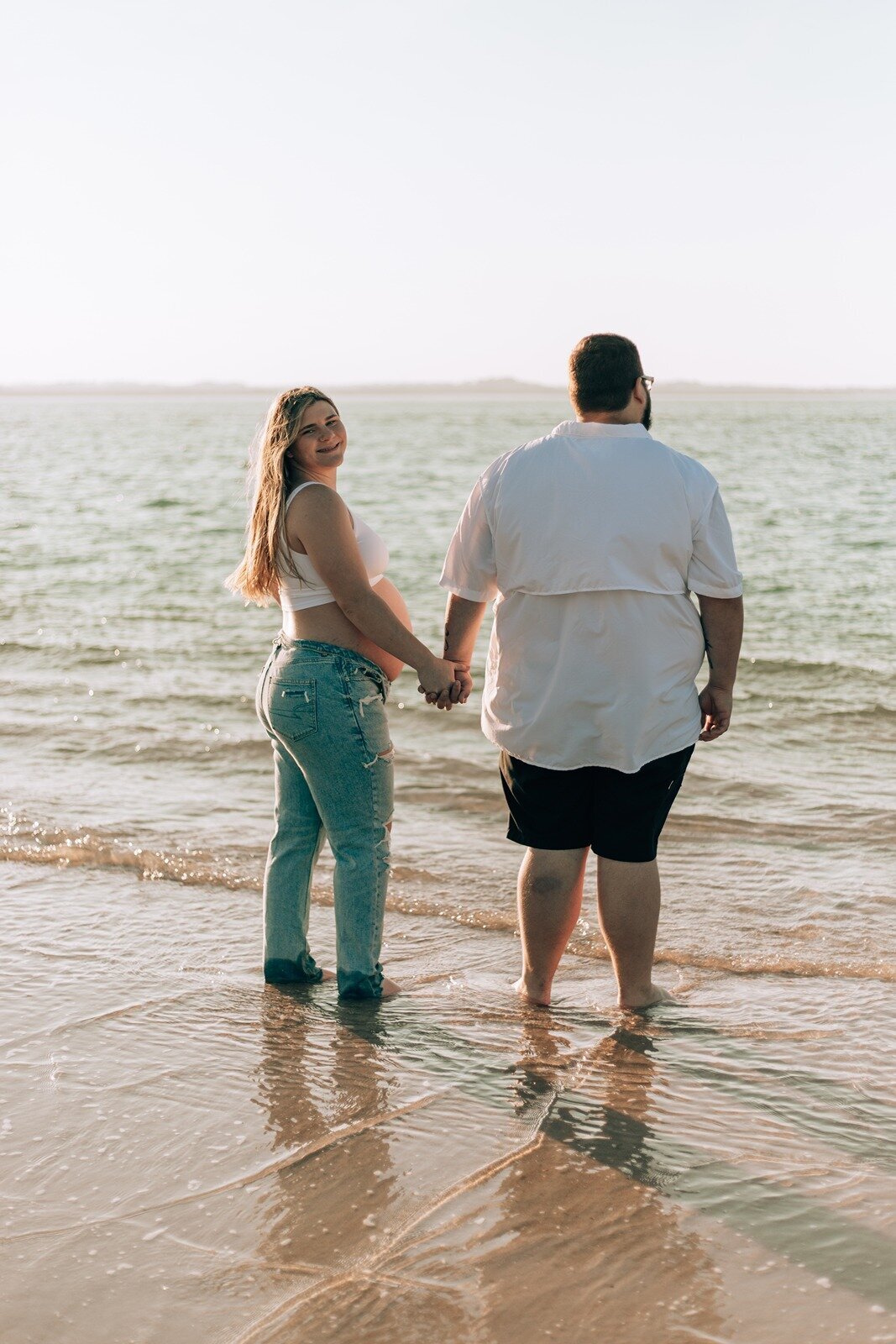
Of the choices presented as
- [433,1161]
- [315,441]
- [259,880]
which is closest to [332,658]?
[315,441]

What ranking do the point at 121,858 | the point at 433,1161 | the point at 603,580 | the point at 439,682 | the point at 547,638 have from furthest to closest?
the point at 121,858
the point at 439,682
the point at 547,638
the point at 603,580
the point at 433,1161

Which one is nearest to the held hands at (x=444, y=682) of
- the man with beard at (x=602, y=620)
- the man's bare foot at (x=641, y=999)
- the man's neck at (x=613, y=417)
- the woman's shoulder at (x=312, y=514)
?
→ the man with beard at (x=602, y=620)

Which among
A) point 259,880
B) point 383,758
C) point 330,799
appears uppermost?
point 383,758

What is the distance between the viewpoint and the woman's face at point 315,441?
11.6ft

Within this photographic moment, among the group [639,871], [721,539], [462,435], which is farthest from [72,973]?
[462,435]

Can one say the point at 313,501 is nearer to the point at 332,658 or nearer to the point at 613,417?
the point at 332,658

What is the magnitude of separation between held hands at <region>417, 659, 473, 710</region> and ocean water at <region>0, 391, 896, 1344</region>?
3.08 ft

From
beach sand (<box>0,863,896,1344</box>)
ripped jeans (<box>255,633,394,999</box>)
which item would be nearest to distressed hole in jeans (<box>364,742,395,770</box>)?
ripped jeans (<box>255,633,394,999</box>)

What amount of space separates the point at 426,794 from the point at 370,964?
10.3 ft

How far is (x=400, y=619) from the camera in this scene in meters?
3.64

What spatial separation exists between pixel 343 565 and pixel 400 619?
248 mm

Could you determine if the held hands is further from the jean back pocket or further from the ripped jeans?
the jean back pocket

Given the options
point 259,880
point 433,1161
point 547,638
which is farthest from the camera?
point 259,880

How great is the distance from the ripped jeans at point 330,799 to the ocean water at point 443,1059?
0.61 ft
